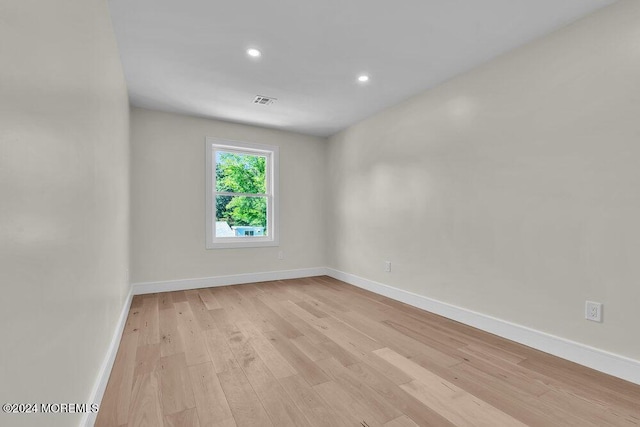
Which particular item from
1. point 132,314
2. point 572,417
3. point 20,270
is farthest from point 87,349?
point 572,417

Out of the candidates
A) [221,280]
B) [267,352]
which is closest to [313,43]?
[267,352]

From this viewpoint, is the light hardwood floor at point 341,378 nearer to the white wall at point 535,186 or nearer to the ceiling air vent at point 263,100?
the white wall at point 535,186

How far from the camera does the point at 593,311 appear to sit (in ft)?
6.33

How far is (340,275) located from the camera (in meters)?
4.59

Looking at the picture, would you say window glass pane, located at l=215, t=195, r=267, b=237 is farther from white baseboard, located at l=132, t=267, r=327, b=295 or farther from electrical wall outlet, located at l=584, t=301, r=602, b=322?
electrical wall outlet, located at l=584, t=301, r=602, b=322

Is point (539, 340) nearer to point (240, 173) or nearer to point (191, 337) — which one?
point (191, 337)

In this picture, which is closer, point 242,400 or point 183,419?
point 183,419

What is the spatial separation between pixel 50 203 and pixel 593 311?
2939mm

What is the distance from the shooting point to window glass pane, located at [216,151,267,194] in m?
4.26

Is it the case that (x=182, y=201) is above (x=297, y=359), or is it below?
above

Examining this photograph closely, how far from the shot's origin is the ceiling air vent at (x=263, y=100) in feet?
11.0

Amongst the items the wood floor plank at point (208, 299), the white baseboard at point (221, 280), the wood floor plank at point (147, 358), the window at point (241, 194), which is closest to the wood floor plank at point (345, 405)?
the wood floor plank at point (147, 358)

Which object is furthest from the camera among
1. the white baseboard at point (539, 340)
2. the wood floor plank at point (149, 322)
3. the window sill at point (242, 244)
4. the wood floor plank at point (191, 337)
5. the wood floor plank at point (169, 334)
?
the window sill at point (242, 244)

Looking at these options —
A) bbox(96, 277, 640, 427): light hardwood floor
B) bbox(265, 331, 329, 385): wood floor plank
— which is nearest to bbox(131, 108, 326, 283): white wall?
bbox(96, 277, 640, 427): light hardwood floor
